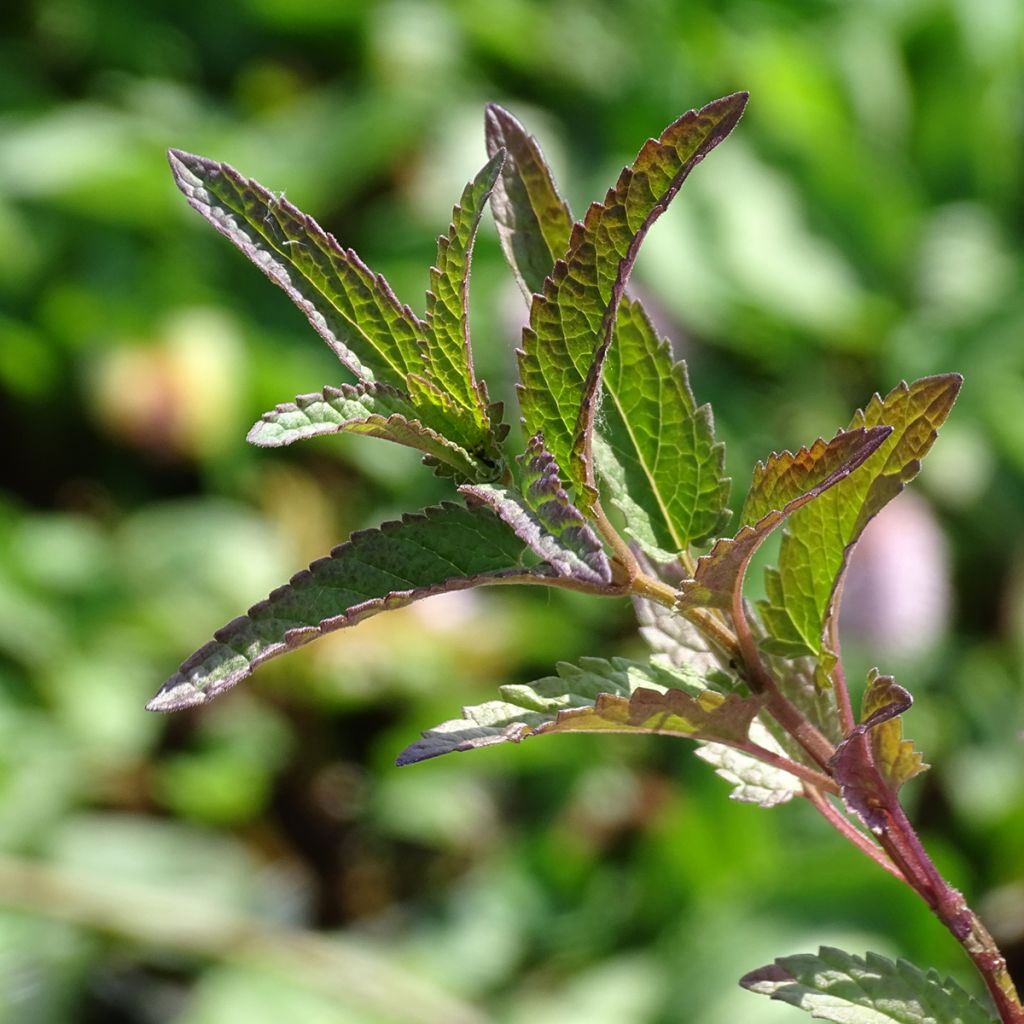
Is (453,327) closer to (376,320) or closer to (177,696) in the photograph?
(376,320)

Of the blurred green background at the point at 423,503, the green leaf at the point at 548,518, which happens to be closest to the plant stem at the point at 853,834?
the green leaf at the point at 548,518

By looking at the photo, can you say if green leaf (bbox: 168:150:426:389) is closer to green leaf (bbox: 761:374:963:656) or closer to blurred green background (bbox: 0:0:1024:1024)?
green leaf (bbox: 761:374:963:656)

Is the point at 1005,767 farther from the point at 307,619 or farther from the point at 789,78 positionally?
the point at 307,619

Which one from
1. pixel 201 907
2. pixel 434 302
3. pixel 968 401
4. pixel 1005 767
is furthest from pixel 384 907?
pixel 434 302

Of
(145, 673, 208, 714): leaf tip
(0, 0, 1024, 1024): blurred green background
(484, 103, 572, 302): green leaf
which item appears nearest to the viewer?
(145, 673, 208, 714): leaf tip

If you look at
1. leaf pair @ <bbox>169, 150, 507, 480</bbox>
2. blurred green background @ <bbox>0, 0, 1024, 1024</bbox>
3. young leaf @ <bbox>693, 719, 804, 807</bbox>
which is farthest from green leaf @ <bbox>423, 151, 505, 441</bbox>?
blurred green background @ <bbox>0, 0, 1024, 1024</bbox>
